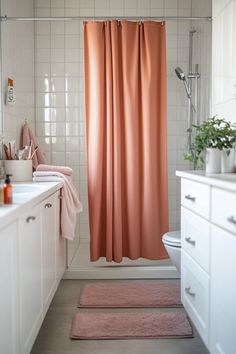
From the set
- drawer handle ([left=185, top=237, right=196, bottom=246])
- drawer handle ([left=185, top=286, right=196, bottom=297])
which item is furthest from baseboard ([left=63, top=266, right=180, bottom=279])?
drawer handle ([left=185, top=237, right=196, bottom=246])

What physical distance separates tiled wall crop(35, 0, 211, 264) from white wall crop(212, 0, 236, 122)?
1.18m

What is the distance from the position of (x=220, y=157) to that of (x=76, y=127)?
2.01 metres

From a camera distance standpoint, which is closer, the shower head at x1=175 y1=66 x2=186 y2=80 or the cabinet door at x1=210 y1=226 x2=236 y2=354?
the cabinet door at x1=210 y1=226 x2=236 y2=354

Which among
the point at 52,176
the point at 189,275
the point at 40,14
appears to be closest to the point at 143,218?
the point at 52,176

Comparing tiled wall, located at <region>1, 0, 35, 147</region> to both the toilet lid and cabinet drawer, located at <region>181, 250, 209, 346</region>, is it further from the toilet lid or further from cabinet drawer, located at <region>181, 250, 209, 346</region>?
cabinet drawer, located at <region>181, 250, 209, 346</region>

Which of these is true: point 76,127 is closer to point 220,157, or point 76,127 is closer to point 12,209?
point 220,157

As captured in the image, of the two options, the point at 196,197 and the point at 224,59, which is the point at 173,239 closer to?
the point at 196,197

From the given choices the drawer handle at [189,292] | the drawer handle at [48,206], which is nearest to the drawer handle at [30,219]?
the drawer handle at [48,206]

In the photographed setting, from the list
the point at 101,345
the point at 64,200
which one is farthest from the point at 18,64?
the point at 101,345

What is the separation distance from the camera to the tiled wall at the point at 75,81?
3527 mm

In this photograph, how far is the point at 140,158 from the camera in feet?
9.50

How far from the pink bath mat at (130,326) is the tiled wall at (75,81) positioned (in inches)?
53.6

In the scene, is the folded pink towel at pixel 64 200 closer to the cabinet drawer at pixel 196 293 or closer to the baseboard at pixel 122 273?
the baseboard at pixel 122 273

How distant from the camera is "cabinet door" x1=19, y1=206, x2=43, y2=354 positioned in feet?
4.48
